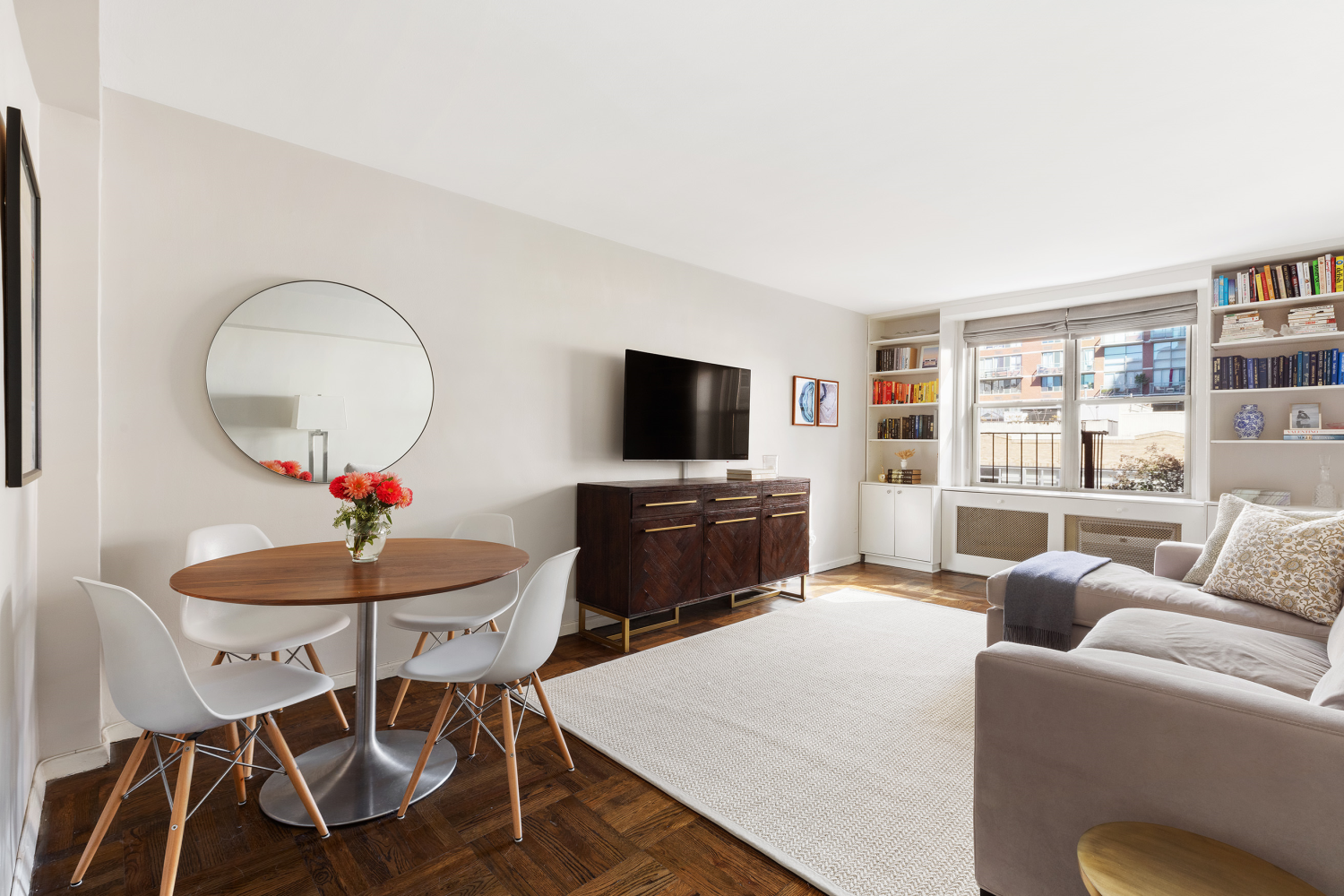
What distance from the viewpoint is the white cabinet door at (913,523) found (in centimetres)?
565

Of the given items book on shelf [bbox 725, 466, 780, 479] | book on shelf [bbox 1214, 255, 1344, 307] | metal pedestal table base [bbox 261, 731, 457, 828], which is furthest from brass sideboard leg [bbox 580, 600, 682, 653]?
book on shelf [bbox 1214, 255, 1344, 307]

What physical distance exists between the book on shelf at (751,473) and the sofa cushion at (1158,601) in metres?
1.70

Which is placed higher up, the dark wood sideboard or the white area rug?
the dark wood sideboard

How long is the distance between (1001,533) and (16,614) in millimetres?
5908

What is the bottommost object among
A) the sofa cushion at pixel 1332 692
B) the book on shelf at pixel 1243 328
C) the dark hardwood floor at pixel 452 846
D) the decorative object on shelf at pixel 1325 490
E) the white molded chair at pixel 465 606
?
the dark hardwood floor at pixel 452 846

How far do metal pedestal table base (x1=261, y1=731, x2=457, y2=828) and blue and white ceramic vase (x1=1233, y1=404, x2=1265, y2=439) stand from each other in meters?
5.20

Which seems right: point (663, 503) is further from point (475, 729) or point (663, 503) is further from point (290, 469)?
point (290, 469)

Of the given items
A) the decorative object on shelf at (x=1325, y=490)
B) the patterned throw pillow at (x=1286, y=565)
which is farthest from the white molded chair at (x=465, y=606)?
the decorative object on shelf at (x=1325, y=490)

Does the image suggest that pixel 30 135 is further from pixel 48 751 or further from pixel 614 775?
pixel 614 775

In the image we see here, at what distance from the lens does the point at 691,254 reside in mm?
4312

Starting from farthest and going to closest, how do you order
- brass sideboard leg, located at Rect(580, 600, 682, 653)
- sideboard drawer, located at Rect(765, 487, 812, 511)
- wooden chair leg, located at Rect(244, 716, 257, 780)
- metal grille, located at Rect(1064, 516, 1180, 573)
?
1. metal grille, located at Rect(1064, 516, 1180, 573)
2. sideboard drawer, located at Rect(765, 487, 812, 511)
3. brass sideboard leg, located at Rect(580, 600, 682, 653)
4. wooden chair leg, located at Rect(244, 716, 257, 780)

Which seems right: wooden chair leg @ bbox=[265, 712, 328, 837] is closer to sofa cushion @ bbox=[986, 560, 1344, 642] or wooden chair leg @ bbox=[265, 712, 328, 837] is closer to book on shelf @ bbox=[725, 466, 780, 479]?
sofa cushion @ bbox=[986, 560, 1344, 642]

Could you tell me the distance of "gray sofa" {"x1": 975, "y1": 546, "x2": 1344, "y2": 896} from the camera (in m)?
1.12

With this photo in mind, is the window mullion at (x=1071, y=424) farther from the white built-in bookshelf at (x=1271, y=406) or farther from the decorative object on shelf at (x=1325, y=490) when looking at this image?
the decorative object on shelf at (x=1325, y=490)
